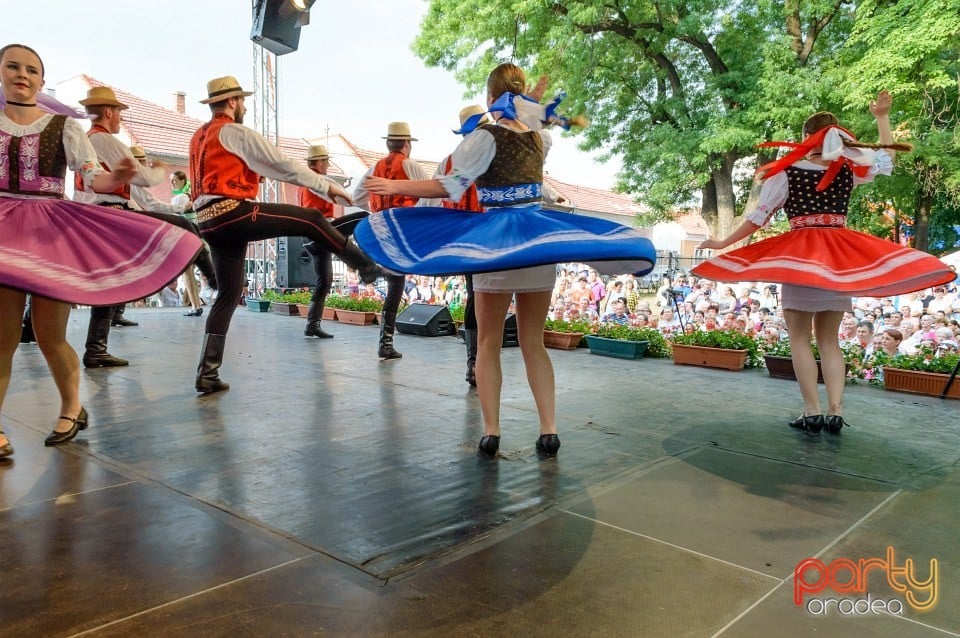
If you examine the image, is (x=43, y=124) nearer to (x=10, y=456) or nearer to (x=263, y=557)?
(x=10, y=456)

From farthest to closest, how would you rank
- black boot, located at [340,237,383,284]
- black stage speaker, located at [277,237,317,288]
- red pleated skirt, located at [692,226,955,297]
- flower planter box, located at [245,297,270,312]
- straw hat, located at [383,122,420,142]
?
black stage speaker, located at [277,237,317,288] → flower planter box, located at [245,297,270,312] → straw hat, located at [383,122,420,142] → black boot, located at [340,237,383,284] → red pleated skirt, located at [692,226,955,297]

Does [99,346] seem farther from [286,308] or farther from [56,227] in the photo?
[286,308]

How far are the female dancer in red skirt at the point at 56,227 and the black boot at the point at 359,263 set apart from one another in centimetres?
162

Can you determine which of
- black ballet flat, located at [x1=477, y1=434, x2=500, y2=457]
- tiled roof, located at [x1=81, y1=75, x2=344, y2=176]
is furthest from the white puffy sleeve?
tiled roof, located at [x1=81, y1=75, x2=344, y2=176]

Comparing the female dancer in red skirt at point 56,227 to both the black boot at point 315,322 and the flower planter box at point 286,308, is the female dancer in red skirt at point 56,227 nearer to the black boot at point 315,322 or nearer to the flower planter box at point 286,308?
the black boot at point 315,322

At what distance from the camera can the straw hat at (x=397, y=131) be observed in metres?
5.45

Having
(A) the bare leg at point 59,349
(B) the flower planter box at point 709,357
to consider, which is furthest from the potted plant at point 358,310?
(A) the bare leg at point 59,349

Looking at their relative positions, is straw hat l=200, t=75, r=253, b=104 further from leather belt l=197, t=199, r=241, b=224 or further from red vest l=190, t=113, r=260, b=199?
leather belt l=197, t=199, r=241, b=224

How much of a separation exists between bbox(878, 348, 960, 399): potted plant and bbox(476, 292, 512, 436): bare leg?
10.8 feet

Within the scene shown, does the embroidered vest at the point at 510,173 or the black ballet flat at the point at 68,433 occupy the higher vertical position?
the embroidered vest at the point at 510,173

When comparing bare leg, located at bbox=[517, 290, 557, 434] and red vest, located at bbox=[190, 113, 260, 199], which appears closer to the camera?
bare leg, located at bbox=[517, 290, 557, 434]

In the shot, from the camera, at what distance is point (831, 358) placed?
3.46 meters

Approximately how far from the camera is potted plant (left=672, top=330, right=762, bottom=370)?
18.3ft

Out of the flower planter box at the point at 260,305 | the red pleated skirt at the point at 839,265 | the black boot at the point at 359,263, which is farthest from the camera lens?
the flower planter box at the point at 260,305
